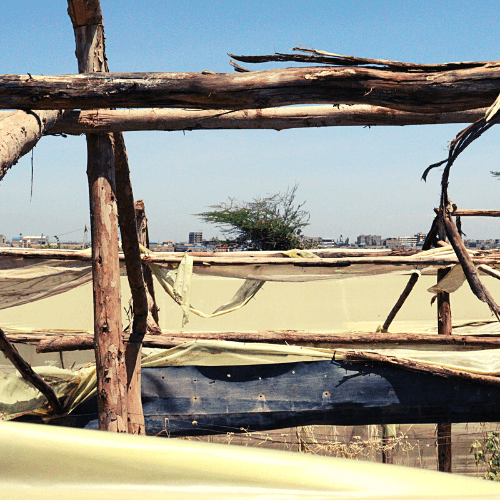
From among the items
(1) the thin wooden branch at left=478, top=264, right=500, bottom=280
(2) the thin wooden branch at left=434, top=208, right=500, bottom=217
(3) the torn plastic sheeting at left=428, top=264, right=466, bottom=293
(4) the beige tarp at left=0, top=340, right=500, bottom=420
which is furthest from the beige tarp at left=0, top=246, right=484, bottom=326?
(2) the thin wooden branch at left=434, top=208, right=500, bottom=217

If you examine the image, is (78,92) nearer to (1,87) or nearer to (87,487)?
(1,87)

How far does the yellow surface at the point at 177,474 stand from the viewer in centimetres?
85

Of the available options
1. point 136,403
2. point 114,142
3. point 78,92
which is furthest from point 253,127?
point 136,403

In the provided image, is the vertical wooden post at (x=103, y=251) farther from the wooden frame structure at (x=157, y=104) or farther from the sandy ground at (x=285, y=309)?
the sandy ground at (x=285, y=309)

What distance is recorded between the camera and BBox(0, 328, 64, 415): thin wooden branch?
11.8ft

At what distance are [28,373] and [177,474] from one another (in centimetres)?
353

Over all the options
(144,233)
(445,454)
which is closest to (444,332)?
(445,454)

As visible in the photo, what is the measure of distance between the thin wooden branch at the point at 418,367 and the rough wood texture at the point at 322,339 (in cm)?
43

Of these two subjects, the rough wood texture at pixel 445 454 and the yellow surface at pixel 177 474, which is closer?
the yellow surface at pixel 177 474

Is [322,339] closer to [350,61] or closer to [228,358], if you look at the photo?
[228,358]

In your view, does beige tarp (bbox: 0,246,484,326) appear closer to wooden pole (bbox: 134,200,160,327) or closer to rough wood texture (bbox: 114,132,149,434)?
wooden pole (bbox: 134,200,160,327)

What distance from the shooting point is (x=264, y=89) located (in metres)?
2.21

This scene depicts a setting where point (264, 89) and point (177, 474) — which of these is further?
point (264, 89)

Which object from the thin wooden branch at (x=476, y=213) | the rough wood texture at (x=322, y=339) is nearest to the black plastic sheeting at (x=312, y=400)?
the rough wood texture at (x=322, y=339)
